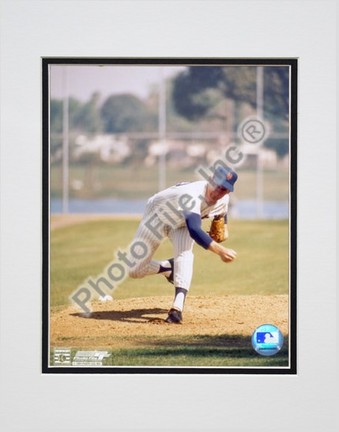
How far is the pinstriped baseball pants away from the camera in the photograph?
625cm

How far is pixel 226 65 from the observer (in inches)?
232

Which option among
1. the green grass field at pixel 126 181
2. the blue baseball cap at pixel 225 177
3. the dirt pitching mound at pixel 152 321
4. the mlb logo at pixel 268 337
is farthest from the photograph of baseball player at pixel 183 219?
the green grass field at pixel 126 181

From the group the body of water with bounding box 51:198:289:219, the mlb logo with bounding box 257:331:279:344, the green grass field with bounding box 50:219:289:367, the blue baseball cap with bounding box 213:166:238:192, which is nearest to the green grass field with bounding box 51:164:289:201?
the body of water with bounding box 51:198:289:219

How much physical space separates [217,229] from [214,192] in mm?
258

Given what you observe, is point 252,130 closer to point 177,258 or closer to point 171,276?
point 177,258

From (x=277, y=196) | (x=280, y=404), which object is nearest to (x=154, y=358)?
(x=280, y=404)

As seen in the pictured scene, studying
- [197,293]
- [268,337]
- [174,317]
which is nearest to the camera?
[268,337]

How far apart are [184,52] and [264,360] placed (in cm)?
209

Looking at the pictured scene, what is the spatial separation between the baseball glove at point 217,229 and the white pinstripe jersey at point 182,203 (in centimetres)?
5

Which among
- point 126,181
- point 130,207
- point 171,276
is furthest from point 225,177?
point 126,181

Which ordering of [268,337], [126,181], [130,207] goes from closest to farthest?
[268,337] → [130,207] → [126,181]

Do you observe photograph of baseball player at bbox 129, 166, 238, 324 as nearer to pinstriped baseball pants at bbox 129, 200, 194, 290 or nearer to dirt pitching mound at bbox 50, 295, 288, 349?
pinstriped baseball pants at bbox 129, 200, 194, 290

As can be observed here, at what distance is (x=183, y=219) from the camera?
20.5 ft

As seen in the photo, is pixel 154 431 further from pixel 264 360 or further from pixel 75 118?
pixel 75 118
